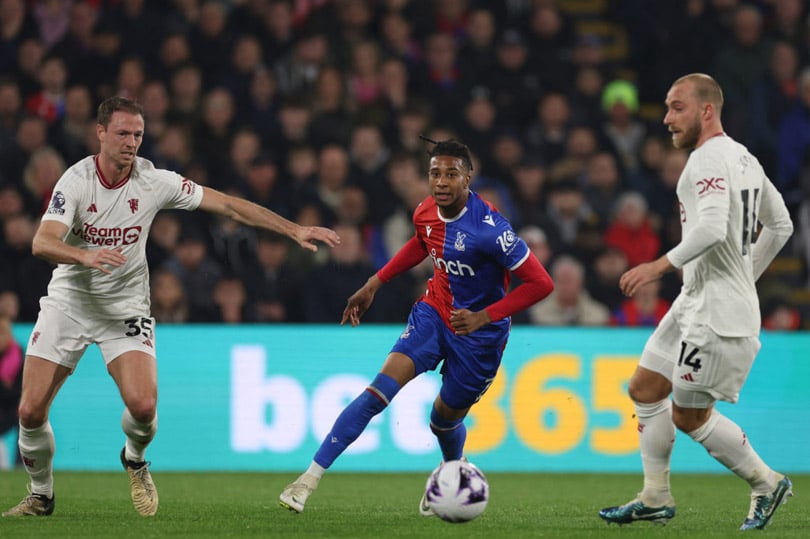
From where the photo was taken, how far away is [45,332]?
7.69 meters

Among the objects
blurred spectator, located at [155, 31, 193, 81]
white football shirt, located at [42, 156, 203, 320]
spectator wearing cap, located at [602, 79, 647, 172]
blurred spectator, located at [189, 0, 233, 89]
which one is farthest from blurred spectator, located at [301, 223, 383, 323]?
white football shirt, located at [42, 156, 203, 320]

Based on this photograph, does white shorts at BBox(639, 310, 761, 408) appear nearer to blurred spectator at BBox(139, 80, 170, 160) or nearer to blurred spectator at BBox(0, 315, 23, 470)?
blurred spectator at BBox(0, 315, 23, 470)

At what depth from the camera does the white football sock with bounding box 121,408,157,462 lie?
7763mm

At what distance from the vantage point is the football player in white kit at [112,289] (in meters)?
7.56

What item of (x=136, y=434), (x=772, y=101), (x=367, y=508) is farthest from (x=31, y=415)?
(x=772, y=101)

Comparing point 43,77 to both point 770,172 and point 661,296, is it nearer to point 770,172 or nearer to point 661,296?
point 661,296

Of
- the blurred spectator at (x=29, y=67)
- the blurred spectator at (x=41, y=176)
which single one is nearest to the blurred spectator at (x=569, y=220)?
the blurred spectator at (x=41, y=176)

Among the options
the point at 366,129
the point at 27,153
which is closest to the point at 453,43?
the point at 366,129

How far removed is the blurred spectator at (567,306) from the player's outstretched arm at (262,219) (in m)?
5.51

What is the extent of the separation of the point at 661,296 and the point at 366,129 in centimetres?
364

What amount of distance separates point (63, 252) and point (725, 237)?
3.49 m

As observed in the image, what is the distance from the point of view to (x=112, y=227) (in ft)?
25.0

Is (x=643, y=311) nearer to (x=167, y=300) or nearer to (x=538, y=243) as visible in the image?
(x=538, y=243)

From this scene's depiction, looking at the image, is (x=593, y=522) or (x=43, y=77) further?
(x=43, y=77)
